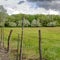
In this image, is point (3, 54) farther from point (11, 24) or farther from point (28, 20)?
point (28, 20)

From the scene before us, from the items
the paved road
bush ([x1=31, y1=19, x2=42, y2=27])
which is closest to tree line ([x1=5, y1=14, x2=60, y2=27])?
bush ([x1=31, y1=19, x2=42, y2=27])

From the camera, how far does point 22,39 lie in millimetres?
3256

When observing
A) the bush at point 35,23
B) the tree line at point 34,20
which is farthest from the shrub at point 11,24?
the bush at point 35,23

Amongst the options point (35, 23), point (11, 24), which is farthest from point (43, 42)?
point (11, 24)

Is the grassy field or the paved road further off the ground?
the grassy field

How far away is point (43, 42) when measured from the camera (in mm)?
3199

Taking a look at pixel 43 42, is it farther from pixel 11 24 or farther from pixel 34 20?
pixel 11 24

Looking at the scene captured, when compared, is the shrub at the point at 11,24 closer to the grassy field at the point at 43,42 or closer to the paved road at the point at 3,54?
the grassy field at the point at 43,42

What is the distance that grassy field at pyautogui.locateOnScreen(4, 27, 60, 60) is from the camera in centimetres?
313

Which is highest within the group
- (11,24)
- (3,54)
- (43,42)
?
(11,24)

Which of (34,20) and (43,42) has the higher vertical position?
(34,20)

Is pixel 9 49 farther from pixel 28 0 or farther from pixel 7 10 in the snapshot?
pixel 28 0

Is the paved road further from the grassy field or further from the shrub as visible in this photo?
the shrub

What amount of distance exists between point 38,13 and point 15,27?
0.40 meters
